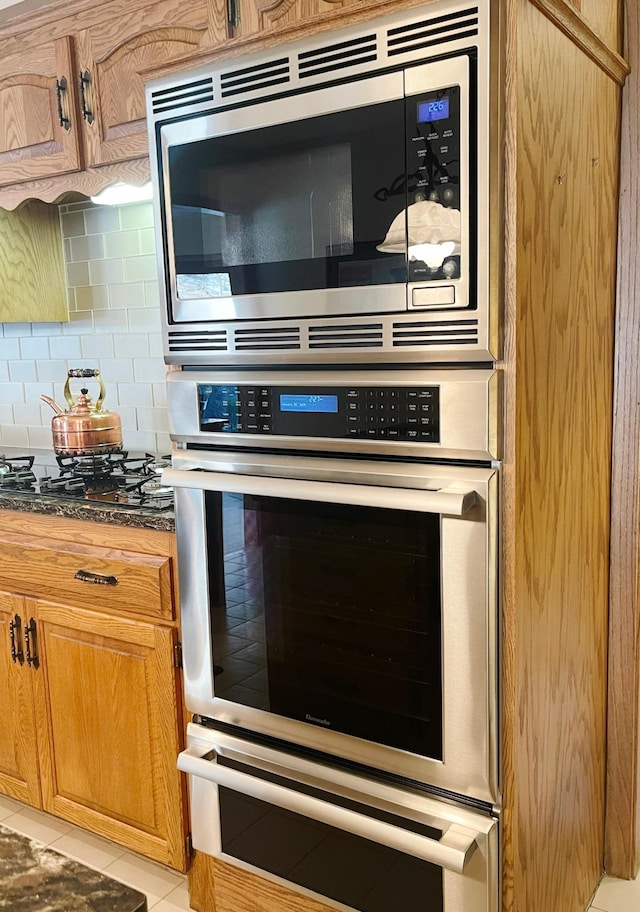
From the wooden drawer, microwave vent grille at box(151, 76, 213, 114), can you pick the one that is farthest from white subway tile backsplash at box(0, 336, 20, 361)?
microwave vent grille at box(151, 76, 213, 114)

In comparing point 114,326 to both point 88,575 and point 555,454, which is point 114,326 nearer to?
point 88,575

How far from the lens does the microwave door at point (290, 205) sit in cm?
135

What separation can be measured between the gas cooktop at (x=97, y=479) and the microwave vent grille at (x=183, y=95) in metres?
0.84

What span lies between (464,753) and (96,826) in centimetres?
112

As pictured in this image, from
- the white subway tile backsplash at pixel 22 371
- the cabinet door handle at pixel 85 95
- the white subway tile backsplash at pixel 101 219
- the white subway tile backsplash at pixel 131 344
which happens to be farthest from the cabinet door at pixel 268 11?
the white subway tile backsplash at pixel 22 371

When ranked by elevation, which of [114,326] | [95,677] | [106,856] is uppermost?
[114,326]

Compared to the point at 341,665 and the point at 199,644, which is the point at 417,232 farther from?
the point at 199,644

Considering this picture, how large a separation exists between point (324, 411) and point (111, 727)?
1.02m

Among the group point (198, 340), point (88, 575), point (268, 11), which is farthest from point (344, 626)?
point (268, 11)

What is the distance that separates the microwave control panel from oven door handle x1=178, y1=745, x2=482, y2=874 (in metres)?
0.68

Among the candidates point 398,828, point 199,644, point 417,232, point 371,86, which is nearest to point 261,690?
point 199,644

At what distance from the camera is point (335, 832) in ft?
5.15

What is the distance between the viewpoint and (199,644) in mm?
1726

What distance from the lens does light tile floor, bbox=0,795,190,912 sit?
197 cm
